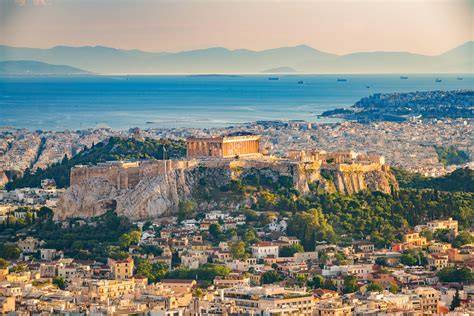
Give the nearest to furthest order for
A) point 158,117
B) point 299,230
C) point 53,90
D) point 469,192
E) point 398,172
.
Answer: point 299,230
point 469,192
point 398,172
point 158,117
point 53,90

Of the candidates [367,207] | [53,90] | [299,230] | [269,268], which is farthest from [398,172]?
[53,90]

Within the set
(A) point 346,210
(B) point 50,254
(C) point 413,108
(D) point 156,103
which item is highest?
(A) point 346,210

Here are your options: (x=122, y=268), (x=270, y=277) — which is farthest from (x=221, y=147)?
(x=270, y=277)

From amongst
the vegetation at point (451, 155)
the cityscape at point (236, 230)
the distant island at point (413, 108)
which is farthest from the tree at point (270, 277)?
the distant island at point (413, 108)

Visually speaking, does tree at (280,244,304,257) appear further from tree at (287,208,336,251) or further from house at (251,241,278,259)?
tree at (287,208,336,251)

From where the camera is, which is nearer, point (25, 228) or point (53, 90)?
point (25, 228)

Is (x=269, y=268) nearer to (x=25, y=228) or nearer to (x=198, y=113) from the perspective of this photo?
(x=25, y=228)

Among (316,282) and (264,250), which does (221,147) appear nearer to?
(264,250)

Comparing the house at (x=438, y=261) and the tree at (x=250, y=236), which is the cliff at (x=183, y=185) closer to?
the tree at (x=250, y=236)
